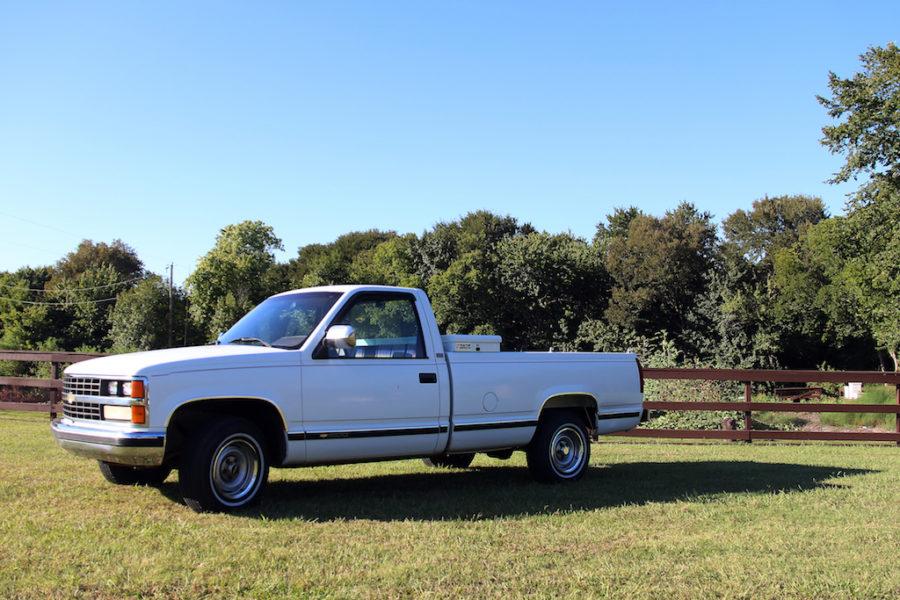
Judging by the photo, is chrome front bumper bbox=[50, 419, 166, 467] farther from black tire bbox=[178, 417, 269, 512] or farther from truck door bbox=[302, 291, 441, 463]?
truck door bbox=[302, 291, 441, 463]

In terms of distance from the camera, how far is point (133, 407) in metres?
6.34

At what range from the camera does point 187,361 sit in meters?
6.54

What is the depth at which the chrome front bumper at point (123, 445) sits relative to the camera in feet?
20.6

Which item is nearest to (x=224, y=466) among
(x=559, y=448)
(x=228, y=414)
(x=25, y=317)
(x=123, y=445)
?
(x=228, y=414)

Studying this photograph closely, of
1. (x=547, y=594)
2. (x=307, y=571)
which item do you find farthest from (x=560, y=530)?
(x=307, y=571)

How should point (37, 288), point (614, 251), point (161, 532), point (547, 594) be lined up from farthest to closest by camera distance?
point (37, 288)
point (614, 251)
point (161, 532)
point (547, 594)

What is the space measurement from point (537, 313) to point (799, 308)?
59.2 ft

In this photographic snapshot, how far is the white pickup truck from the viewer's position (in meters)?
6.47

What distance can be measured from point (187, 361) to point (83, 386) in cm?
111

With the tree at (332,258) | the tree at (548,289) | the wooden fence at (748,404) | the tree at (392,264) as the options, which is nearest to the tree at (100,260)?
the tree at (332,258)

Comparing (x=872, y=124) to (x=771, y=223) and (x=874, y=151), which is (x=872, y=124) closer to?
(x=874, y=151)

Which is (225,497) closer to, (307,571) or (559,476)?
(307,571)

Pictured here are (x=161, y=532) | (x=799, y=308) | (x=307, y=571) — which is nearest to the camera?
(x=307, y=571)

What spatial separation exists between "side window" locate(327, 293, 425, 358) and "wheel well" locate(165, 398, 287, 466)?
101 cm
